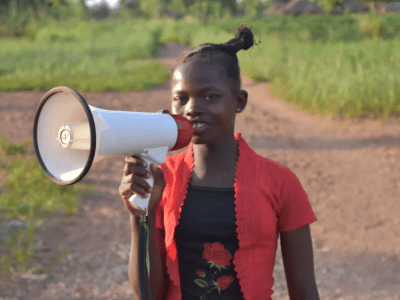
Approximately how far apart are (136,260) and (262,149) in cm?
515

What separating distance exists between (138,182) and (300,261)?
58cm

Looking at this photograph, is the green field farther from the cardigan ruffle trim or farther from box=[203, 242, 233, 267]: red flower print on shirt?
box=[203, 242, 233, 267]: red flower print on shirt

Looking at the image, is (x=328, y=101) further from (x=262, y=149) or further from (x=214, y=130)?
(x=214, y=130)

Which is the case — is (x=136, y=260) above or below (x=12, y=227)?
above

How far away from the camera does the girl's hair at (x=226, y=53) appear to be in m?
1.51

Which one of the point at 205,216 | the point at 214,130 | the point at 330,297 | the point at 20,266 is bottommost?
the point at 330,297

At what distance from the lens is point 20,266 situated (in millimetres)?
3578

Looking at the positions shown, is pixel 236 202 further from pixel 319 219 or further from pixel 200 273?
pixel 319 219

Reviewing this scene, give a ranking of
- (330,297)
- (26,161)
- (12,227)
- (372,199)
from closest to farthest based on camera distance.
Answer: (330,297)
(12,227)
(372,199)
(26,161)

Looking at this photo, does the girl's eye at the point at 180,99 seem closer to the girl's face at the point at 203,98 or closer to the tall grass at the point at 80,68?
the girl's face at the point at 203,98

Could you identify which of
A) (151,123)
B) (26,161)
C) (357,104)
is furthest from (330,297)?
(357,104)

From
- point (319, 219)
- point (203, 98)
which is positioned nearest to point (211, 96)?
point (203, 98)

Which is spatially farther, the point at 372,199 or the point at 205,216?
the point at 372,199

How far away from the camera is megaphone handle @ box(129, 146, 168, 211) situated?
1363 mm
